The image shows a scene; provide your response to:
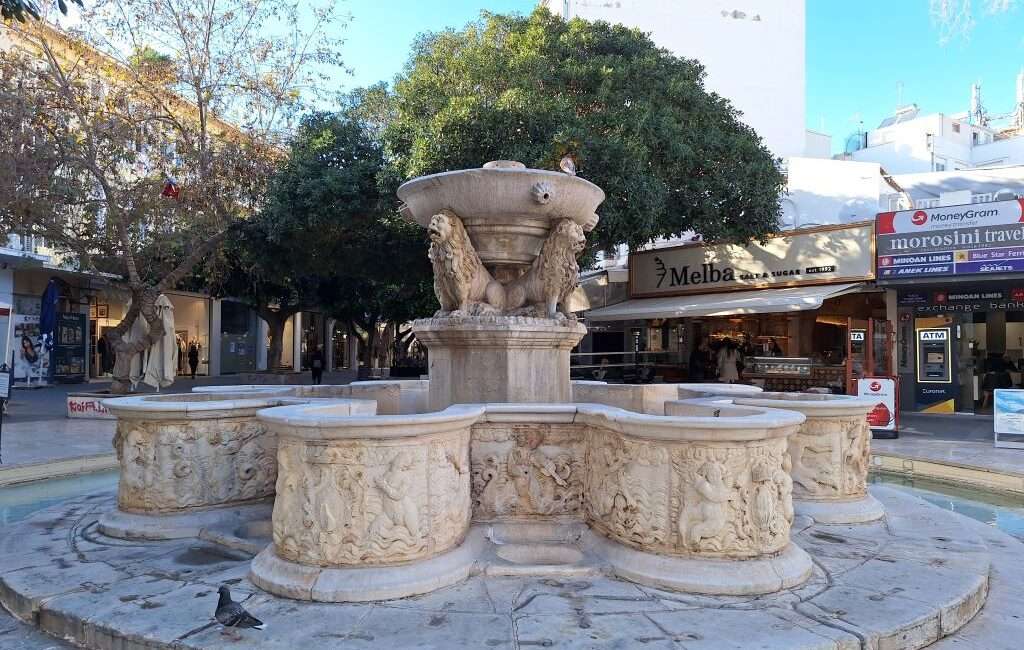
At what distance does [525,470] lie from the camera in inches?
167

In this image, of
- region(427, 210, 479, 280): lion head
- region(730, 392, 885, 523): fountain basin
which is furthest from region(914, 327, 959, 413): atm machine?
region(427, 210, 479, 280): lion head

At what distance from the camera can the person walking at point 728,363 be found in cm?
1755

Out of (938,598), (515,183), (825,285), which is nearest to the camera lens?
(938,598)

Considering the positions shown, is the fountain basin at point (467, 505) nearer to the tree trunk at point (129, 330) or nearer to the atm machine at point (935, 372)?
the tree trunk at point (129, 330)

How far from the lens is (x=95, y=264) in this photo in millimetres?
14094

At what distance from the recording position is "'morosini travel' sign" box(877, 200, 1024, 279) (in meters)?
12.6

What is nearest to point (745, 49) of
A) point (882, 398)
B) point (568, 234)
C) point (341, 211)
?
point (882, 398)

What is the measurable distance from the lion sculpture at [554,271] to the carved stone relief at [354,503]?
2.11 m

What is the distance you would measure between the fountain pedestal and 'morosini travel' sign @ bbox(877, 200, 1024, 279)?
1146 cm

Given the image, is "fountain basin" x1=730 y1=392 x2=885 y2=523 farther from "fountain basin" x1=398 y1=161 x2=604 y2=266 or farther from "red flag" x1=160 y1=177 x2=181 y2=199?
"red flag" x1=160 y1=177 x2=181 y2=199

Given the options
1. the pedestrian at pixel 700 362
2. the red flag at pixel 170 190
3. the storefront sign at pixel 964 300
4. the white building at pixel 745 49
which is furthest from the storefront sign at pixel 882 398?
the white building at pixel 745 49

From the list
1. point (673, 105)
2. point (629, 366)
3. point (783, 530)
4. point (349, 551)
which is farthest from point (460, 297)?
point (629, 366)

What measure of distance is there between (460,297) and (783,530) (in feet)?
8.97

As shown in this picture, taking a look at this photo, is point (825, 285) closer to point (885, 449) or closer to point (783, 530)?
point (885, 449)
